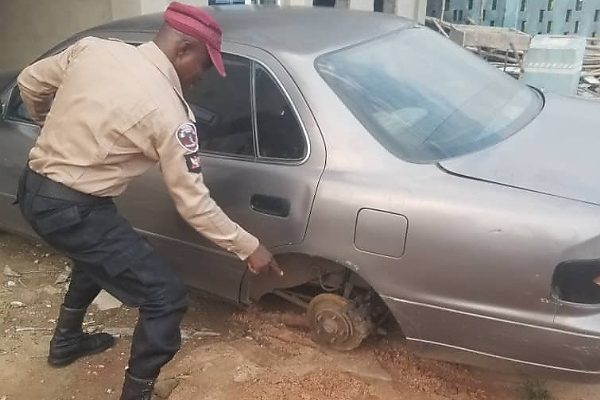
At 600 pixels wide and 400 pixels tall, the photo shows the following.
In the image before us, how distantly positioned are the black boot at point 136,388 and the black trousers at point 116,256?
29mm

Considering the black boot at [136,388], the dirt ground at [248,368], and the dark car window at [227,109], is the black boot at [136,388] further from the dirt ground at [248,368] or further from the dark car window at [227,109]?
the dark car window at [227,109]

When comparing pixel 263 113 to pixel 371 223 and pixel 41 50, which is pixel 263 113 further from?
pixel 41 50

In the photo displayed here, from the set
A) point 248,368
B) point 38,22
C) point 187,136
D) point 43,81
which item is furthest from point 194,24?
point 38,22

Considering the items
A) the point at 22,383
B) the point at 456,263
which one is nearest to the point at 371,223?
the point at 456,263

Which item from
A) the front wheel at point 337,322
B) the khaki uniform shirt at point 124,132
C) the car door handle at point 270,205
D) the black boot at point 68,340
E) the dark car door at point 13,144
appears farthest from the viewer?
the dark car door at point 13,144

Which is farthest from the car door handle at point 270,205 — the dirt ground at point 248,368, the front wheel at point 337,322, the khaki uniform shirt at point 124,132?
the dirt ground at point 248,368

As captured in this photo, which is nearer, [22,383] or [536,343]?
[536,343]

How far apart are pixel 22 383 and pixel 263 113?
5.36 ft

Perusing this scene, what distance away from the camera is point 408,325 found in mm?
2594

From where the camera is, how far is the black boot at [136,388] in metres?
2.64

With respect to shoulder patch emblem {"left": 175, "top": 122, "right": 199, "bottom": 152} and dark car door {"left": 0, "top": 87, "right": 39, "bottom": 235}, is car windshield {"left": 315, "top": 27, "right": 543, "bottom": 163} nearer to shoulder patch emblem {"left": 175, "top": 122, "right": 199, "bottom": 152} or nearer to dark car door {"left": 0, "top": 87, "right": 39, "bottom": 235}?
shoulder patch emblem {"left": 175, "top": 122, "right": 199, "bottom": 152}

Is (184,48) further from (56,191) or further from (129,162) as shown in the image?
(56,191)

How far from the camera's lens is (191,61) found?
238 centimetres

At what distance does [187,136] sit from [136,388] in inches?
41.6
